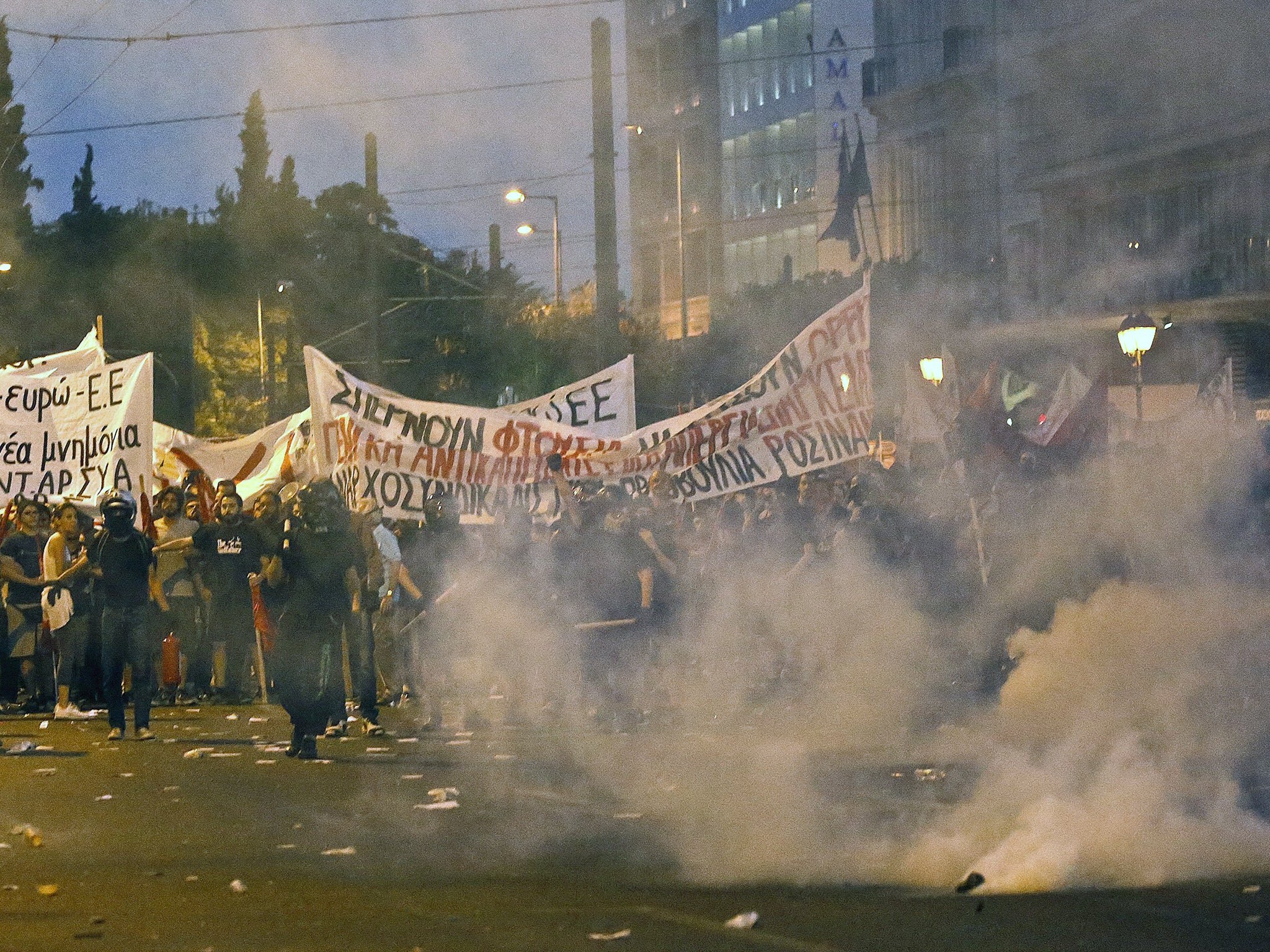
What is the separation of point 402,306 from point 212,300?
1296cm

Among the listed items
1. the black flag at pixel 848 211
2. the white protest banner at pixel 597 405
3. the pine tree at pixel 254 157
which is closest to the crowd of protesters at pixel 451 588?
the white protest banner at pixel 597 405

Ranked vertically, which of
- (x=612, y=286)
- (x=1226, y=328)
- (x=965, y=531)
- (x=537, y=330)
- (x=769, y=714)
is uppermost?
(x=537, y=330)

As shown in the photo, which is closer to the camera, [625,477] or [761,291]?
[625,477]

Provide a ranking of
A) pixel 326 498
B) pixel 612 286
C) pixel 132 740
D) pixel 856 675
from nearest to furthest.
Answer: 1. pixel 326 498
2. pixel 132 740
3. pixel 856 675
4. pixel 612 286

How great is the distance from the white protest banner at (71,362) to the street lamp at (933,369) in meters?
7.08

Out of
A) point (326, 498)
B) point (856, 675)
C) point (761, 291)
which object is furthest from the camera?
point (761, 291)

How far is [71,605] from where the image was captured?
14070 millimetres

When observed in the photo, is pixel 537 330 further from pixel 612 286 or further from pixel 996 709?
pixel 996 709

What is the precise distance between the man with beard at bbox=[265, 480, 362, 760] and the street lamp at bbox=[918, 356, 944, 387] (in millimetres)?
6022

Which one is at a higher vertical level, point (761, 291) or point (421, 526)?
point (761, 291)

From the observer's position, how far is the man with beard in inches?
435

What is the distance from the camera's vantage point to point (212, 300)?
6012cm

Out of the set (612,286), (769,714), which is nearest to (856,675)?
(769,714)

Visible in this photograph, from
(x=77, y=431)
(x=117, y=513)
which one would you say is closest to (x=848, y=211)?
(x=77, y=431)
